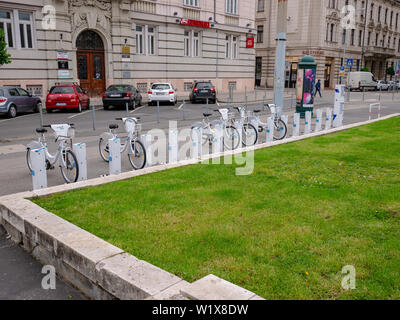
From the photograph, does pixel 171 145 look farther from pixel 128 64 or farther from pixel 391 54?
pixel 391 54

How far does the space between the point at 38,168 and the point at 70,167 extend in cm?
68

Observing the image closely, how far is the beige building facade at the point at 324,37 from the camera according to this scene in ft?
159

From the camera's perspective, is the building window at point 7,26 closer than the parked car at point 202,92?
Yes

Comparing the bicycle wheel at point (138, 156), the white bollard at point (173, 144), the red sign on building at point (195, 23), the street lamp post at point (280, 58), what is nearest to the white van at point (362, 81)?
the red sign on building at point (195, 23)

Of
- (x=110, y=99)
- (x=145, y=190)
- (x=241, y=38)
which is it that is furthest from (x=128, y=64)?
(x=145, y=190)

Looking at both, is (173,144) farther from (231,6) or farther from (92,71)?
(231,6)

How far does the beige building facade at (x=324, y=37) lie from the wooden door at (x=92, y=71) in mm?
23684

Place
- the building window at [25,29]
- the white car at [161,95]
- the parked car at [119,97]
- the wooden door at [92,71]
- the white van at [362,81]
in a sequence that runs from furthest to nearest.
A: the white van at [362,81], the wooden door at [92,71], the white car at [161,95], the building window at [25,29], the parked car at [119,97]

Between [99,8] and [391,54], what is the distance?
51614mm

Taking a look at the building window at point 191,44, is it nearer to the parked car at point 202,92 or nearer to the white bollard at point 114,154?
the parked car at point 202,92

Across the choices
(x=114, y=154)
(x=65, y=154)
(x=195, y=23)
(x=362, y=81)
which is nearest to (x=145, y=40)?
(x=195, y=23)

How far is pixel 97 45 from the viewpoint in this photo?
27609 millimetres

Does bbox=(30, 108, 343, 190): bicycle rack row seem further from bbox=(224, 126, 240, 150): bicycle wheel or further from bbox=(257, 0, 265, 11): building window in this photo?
bbox=(257, 0, 265, 11): building window

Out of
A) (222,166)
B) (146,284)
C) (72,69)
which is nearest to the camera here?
(146,284)
